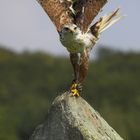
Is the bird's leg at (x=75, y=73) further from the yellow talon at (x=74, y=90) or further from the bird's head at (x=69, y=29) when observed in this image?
the bird's head at (x=69, y=29)

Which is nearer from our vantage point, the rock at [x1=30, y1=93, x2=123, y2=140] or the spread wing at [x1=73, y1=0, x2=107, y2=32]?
the rock at [x1=30, y1=93, x2=123, y2=140]

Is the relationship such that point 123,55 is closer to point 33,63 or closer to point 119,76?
point 33,63

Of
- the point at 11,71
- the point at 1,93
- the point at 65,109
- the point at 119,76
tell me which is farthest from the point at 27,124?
the point at 65,109

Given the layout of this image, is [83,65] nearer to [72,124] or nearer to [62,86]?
[72,124]

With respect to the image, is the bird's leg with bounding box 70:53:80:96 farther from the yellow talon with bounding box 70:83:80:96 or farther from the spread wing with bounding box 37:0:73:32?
the spread wing with bounding box 37:0:73:32

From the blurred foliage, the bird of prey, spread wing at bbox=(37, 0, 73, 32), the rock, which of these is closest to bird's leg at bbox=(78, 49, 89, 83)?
the bird of prey

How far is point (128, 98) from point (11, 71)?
23.9m

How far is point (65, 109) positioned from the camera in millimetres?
13648

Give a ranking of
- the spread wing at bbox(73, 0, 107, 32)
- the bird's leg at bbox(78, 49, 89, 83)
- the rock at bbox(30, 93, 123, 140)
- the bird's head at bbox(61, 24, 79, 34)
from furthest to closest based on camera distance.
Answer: the bird's leg at bbox(78, 49, 89, 83) < the spread wing at bbox(73, 0, 107, 32) < the bird's head at bbox(61, 24, 79, 34) < the rock at bbox(30, 93, 123, 140)

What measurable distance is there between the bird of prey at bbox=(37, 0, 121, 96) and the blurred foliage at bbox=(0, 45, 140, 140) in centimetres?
4261

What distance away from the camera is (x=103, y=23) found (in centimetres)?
1525

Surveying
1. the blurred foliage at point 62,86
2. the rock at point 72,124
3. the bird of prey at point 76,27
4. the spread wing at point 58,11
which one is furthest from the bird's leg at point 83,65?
the blurred foliage at point 62,86

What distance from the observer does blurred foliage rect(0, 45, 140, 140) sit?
220 feet

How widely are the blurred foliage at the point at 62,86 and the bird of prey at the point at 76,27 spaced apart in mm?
42614
